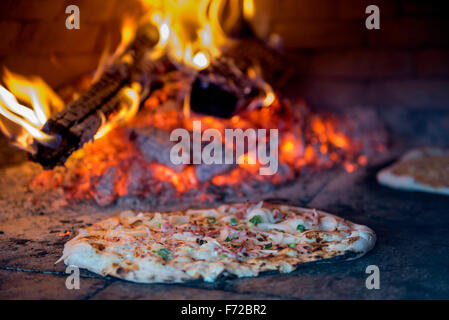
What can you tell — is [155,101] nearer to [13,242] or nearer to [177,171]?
[177,171]

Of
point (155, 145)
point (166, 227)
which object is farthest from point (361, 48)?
point (166, 227)

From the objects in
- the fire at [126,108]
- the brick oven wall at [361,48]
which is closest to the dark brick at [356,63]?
the brick oven wall at [361,48]

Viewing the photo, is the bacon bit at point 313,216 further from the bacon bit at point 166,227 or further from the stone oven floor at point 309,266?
the bacon bit at point 166,227

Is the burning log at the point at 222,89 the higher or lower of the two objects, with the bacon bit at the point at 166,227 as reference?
higher

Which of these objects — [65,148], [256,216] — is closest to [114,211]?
[65,148]

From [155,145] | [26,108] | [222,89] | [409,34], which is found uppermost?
[409,34]

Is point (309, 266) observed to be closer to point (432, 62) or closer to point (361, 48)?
point (361, 48)
